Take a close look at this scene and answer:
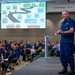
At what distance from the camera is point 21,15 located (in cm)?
1847

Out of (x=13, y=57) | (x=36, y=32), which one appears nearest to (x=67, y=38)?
(x=13, y=57)

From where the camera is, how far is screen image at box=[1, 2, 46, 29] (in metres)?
18.3

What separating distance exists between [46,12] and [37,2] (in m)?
1.15

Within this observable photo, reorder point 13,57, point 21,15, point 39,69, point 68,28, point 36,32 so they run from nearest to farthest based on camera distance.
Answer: point 68,28, point 39,69, point 13,57, point 21,15, point 36,32

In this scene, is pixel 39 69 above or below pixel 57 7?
below

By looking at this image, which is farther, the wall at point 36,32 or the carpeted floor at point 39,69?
the wall at point 36,32

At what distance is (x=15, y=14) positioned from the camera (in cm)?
1848

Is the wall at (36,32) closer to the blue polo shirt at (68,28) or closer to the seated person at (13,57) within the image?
the seated person at (13,57)

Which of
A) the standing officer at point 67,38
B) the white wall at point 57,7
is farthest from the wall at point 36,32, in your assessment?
the standing officer at point 67,38

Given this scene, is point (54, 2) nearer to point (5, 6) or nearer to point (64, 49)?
point (5, 6)

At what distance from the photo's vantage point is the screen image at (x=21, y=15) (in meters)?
18.3

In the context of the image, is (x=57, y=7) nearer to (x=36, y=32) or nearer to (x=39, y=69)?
(x=36, y=32)

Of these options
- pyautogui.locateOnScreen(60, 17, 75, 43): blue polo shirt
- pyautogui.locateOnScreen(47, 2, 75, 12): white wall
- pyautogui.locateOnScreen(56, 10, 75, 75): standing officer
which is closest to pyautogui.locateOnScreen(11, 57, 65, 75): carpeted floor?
pyautogui.locateOnScreen(56, 10, 75, 75): standing officer

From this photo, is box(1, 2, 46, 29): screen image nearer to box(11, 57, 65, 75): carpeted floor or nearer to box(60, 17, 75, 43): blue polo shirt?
box(11, 57, 65, 75): carpeted floor
